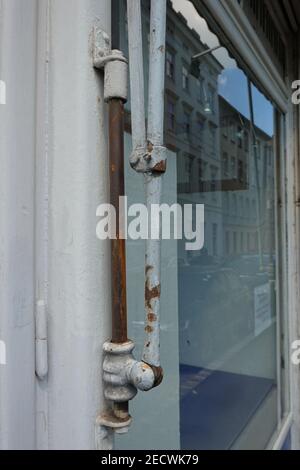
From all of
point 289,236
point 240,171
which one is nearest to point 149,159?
point 240,171

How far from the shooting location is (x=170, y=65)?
134cm

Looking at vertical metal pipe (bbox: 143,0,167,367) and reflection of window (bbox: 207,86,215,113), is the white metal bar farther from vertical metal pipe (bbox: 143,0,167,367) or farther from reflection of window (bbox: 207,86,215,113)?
reflection of window (bbox: 207,86,215,113)

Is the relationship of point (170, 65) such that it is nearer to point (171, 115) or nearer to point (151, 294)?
point (171, 115)

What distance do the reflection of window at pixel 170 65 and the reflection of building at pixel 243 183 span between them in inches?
19.6

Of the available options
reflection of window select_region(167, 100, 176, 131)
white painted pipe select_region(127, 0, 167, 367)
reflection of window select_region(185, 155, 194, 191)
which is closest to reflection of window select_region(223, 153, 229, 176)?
reflection of window select_region(185, 155, 194, 191)

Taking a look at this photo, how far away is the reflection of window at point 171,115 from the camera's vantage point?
1.30 metres

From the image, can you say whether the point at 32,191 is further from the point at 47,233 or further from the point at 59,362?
the point at 59,362

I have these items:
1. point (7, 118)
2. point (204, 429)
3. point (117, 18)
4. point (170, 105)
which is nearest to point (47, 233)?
point (7, 118)

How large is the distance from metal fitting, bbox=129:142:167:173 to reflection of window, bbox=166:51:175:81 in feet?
2.55

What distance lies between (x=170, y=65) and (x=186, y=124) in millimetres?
218

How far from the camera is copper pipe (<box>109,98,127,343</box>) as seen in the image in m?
0.65

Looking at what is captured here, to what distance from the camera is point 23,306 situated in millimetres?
625

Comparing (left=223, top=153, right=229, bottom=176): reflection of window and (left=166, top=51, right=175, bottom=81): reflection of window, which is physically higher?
(left=166, top=51, right=175, bottom=81): reflection of window

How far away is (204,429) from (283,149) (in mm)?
1692
